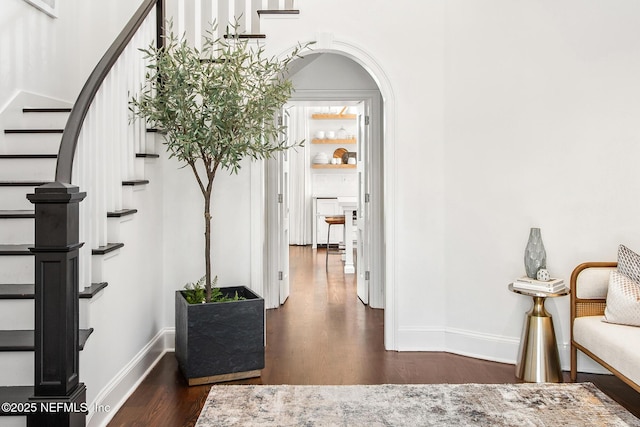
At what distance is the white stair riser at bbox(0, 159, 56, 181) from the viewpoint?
347 centimetres

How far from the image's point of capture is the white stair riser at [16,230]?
10.0 feet

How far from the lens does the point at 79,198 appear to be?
224 cm

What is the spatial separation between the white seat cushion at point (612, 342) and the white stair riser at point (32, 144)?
3.44m

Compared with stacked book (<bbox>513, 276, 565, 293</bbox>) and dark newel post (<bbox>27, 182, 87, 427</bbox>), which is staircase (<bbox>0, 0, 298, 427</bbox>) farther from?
stacked book (<bbox>513, 276, 565, 293</bbox>)

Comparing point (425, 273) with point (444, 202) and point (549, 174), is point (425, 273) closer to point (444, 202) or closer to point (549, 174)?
point (444, 202)

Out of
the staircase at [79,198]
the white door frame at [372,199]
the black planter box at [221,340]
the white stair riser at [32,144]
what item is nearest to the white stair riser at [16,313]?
the staircase at [79,198]

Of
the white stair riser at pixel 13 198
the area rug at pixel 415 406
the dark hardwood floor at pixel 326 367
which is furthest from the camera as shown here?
the white stair riser at pixel 13 198

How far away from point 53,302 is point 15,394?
1.59 feet

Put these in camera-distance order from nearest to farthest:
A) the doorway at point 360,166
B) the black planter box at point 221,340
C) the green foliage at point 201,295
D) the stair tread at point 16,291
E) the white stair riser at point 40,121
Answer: the stair tread at point 16,291
the black planter box at point 221,340
the green foliage at point 201,295
the white stair riser at point 40,121
the doorway at point 360,166

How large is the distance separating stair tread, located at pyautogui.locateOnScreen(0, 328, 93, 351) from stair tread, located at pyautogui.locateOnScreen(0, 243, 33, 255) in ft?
1.23

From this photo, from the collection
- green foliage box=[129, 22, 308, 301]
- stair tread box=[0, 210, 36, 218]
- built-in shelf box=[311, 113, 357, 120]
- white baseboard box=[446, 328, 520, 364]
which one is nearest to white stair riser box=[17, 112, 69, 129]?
green foliage box=[129, 22, 308, 301]

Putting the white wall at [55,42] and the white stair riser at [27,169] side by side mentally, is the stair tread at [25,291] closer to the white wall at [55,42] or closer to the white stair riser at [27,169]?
the white stair riser at [27,169]

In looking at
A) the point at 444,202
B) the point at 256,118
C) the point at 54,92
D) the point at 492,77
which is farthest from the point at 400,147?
the point at 54,92

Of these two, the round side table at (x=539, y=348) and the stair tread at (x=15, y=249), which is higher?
the stair tread at (x=15, y=249)
